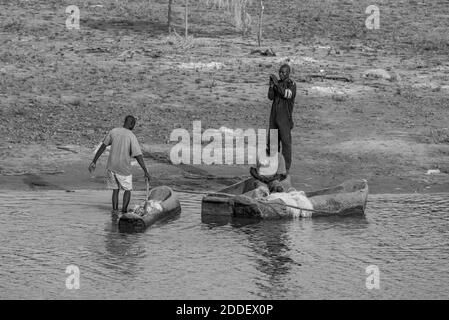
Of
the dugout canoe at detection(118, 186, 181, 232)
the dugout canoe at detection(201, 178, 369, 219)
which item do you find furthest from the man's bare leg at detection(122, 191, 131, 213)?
the dugout canoe at detection(201, 178, 369, 219)

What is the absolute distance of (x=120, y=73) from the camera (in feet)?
78.6

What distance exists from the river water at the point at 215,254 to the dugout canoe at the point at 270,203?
→ 0.16 meters

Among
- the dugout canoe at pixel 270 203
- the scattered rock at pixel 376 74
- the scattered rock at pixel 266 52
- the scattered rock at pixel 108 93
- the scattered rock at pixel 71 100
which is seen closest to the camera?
the dugout canoe at pixel 270 203

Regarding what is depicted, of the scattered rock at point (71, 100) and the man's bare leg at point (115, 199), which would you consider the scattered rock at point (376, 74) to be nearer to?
the scattered rock at point (71, 100)

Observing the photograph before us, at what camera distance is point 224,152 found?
19.5 meters

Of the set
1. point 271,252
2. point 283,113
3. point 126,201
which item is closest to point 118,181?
point 126,201

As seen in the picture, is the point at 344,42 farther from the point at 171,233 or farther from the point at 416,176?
the point at 171,233

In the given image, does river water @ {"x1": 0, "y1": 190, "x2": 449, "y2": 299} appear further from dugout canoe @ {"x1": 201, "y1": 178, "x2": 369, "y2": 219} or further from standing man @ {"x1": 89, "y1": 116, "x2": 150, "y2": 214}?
standing man @ {"x1": 89, "y1": 116, "x2": 150, "y2": 214}

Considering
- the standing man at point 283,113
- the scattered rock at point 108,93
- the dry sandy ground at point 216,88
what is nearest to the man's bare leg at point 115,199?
the dry sandy ground at point 216,88

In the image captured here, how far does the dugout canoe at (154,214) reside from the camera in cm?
1452

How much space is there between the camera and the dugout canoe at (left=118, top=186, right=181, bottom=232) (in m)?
14.5

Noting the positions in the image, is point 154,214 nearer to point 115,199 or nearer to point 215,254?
point 115,199

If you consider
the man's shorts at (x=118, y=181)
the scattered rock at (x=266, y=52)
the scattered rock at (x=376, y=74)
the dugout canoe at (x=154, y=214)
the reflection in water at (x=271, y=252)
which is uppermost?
the scattered rock at (x=266, y=52)
